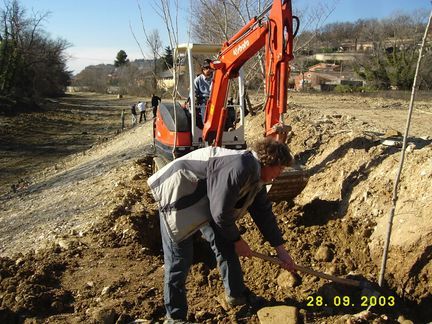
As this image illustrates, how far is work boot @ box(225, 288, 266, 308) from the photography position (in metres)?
3.97

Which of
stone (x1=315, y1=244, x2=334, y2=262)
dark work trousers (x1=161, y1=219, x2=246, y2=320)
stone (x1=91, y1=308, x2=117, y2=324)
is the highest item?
dark work trousers (x1=161, y1=219, x2=246, y2=320)

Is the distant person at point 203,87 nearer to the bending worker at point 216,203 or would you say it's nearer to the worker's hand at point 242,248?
the bending worker at point 216,203

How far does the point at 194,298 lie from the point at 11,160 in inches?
580

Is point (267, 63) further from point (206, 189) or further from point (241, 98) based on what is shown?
point (206, 189)

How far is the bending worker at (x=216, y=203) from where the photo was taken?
3117mm

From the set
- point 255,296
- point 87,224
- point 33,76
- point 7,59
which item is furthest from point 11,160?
point 33,76

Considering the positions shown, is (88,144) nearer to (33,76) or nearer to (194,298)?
(194,298)

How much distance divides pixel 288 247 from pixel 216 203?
2.19 metres

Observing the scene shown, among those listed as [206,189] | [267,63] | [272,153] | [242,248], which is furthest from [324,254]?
[267,63]

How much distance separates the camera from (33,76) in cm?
4456

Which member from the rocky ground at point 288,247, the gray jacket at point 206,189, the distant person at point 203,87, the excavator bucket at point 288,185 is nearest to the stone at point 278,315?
the rocky ground at point 288,247
